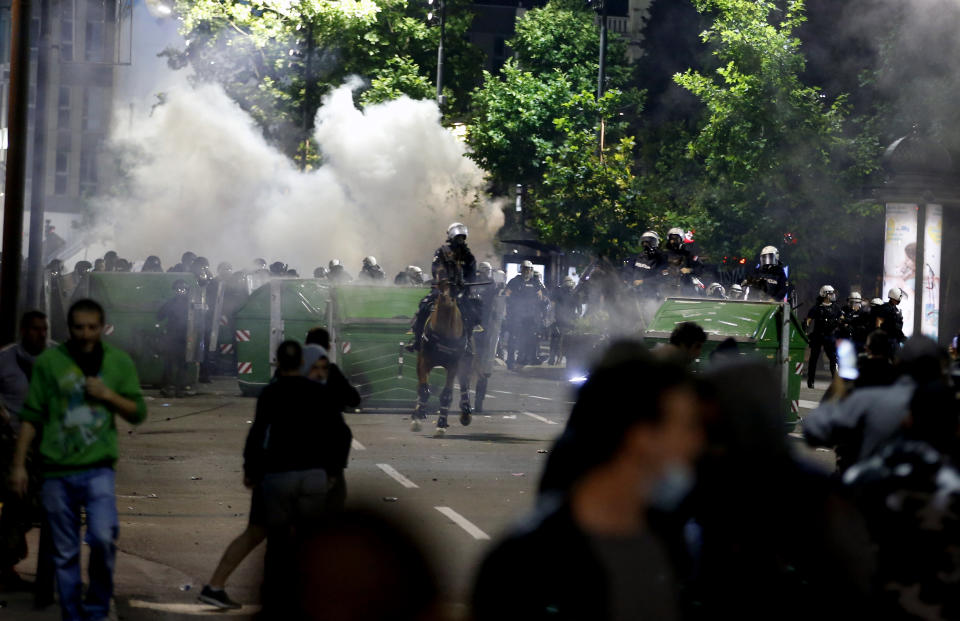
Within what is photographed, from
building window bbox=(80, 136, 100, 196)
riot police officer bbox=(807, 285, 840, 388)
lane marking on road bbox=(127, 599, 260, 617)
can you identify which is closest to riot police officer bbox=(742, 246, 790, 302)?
riot police officer bbox=(807, 285, 840, 388)

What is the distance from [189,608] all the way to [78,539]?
4.51 ft

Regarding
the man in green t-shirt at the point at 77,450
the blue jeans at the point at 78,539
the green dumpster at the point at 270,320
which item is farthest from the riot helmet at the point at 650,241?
the blue jeans at the point at 78,539

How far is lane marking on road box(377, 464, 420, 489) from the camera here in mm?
13016

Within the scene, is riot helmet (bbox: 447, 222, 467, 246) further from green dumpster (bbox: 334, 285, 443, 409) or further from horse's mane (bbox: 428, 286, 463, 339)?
green dumpster (bbox: 334, 285, 443, 409)

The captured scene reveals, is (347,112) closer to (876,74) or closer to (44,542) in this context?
(876,74)

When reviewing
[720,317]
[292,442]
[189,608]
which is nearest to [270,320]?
[720,317]

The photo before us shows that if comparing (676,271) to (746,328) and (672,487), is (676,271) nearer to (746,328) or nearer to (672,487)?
(746,328)

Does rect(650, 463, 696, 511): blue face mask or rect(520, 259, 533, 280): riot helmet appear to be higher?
rect(520, 259, 533, 280): riot helmet

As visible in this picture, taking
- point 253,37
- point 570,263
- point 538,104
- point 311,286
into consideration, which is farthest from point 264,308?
point 538,104

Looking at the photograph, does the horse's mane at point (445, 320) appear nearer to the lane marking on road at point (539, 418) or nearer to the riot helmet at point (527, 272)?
the lane marking on road at point (539, 418)

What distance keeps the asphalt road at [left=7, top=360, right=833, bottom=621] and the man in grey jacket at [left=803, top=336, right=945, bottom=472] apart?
156cm

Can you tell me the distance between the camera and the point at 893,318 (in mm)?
21938

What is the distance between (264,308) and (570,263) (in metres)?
22.4

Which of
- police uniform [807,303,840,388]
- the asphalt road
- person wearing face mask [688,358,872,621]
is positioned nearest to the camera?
person wearing face mask [688,358,872,621]
